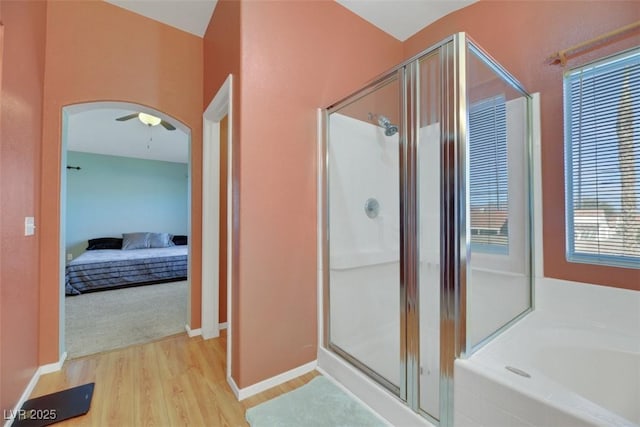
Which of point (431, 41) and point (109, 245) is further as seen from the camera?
point (109, 245)

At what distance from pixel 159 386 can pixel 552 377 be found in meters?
2.33

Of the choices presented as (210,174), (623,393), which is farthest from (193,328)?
(623,393)

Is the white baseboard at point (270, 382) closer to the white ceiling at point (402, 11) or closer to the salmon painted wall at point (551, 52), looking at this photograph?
the salmon painted wall at point (551, 52)

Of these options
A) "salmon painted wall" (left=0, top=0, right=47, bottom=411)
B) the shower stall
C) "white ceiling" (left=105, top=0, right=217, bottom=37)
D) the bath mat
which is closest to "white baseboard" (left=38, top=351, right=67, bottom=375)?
"salmon painted wall" (left=0, top=0, right=47, bottom=411)

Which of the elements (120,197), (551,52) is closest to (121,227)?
(120,197)

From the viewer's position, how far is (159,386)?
1737 mm

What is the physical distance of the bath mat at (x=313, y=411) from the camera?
4.68 feet

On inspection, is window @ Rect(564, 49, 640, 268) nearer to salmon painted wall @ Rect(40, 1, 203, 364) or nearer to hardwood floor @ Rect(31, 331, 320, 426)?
hardwood floor @ Rect(31, 331, 320, 426)

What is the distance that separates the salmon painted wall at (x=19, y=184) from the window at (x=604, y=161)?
10.1ft

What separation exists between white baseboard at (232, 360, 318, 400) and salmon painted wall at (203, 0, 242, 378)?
3.7 inches

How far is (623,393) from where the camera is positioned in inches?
49.4

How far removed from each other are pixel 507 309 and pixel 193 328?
256 centimetres

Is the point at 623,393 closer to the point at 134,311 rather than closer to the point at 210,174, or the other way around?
the point at 210,174

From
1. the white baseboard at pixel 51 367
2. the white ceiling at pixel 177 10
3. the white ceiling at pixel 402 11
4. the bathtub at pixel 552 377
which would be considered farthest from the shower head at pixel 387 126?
the white baseboard at pixel 51 367
